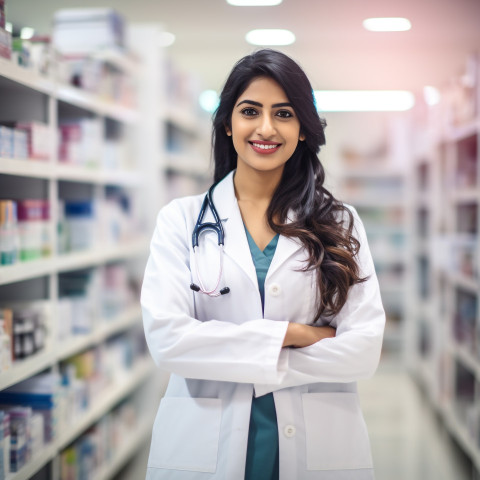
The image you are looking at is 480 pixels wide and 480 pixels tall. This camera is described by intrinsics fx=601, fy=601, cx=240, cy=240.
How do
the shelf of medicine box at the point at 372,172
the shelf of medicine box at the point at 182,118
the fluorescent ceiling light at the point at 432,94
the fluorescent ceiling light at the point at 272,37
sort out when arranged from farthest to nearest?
the shelf of medicine box at the point at 372,172 < the shelf of medicine box at the point at 182,118 < the fluorescent ceiling light at the point at 432,94 < the fluorescent ceiling light at the point at 272,37

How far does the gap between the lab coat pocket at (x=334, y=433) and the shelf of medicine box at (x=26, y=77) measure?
1625 mm

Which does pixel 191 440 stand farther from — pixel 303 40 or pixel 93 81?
pixel 93 81

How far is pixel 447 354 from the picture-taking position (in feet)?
15.9

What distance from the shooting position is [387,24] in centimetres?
260

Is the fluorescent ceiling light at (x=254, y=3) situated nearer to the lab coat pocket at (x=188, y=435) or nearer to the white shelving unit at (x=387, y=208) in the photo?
the lab coat pocket at (x=188, y=435)

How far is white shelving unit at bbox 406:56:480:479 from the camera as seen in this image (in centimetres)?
394

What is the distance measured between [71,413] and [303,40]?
7.20 ft

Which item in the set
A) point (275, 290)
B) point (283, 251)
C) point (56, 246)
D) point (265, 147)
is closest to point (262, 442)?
point (275, 290)

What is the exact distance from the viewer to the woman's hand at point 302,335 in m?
1.73

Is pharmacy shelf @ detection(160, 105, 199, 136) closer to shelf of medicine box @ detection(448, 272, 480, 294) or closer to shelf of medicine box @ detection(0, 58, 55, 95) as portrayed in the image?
shelf of medicine box @ detection(0, 58, 55, 95)

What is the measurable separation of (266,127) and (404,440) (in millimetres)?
3380

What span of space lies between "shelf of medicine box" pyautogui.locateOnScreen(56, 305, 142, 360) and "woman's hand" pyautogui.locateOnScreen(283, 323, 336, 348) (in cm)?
158

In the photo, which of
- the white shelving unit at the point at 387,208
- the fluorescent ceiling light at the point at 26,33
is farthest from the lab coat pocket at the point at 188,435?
the white shelving unit at the point at 387,208

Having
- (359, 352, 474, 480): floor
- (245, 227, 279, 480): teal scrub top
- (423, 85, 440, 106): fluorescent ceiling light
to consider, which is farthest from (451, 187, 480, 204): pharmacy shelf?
(245, 227, 279, 480): teal scrub top
